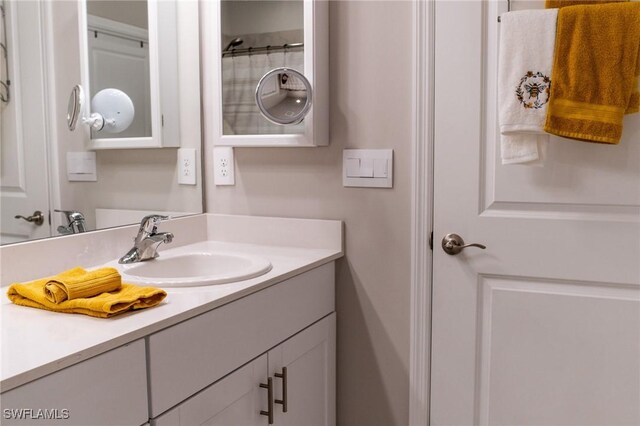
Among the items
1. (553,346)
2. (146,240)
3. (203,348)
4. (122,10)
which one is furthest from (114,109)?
(553,346)

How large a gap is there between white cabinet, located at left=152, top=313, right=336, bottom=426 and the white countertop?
182mm

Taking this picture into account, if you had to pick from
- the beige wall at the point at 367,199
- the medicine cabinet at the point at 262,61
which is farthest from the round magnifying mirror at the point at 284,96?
the beige wall at the point at 367,199

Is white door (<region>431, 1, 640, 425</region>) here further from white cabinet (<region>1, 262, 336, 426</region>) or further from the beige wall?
white cabinet (<region>1, 262, 336, 426</region>)

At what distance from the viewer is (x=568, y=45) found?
1339 millimetres

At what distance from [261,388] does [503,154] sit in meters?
0.83

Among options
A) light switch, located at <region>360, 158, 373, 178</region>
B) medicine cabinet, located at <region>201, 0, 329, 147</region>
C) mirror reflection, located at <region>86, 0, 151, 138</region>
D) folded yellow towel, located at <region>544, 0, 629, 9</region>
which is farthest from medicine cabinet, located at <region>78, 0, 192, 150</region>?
folded yellow towel, located at <region>544, 0, 629, 9</region>

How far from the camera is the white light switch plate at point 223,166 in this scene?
75.2 inches

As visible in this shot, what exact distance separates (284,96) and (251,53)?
0.72 ft

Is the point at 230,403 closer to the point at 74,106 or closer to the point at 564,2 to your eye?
the point at 74,106

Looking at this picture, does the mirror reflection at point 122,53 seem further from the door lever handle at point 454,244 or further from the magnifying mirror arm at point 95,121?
the door lever handle at point 454,244

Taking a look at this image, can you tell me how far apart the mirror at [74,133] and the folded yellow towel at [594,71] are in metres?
1.15

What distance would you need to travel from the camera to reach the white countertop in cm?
84

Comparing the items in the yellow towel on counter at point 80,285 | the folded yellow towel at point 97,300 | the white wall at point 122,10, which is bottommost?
the folded yellow towel at point 97,300

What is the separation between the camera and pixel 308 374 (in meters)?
1.60
